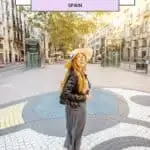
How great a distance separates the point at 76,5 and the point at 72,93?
174 cm

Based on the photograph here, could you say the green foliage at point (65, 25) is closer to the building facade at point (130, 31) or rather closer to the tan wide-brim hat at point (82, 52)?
the building facade at point (130, 31)

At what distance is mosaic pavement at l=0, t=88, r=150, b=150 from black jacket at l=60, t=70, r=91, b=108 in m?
1.00

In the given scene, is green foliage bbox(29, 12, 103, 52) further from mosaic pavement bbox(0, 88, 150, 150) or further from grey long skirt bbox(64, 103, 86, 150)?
grey long skirt bbox(64, 103, 86, 150)

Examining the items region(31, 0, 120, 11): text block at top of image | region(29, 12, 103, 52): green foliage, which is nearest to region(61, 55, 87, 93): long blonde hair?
region(31, 0, 120, 11): text block at top of image

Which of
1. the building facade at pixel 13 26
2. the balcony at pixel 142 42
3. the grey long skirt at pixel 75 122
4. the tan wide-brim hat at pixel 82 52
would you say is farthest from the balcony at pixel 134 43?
the grey long skirt at pixel 75 122

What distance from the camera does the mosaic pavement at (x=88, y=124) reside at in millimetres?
3764

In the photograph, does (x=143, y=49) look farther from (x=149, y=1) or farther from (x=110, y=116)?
(x=110, y=116)

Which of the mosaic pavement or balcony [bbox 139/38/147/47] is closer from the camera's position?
the mosaic pavement

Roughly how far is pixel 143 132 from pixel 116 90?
13.4 feet

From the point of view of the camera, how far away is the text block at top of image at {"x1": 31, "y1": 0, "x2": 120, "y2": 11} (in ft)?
13.5

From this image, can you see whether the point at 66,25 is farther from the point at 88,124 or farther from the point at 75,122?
the point at 75,122

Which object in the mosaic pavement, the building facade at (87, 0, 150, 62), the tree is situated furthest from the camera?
the building facade at (87, 0, 150, 62)

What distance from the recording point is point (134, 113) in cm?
554

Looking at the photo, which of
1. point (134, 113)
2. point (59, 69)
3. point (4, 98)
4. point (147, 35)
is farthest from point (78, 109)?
point (59, 69)
